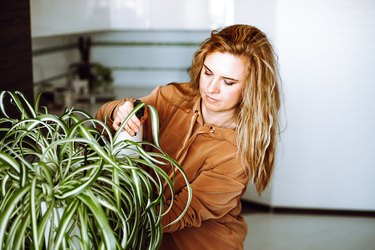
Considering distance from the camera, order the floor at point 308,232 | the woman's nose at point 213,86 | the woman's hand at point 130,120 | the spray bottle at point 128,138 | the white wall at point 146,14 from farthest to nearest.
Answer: the white wall at point 146,14 → the floor at point 308,232 → the woman's nose at point 213,86 → the woman's hand at point 130,120 → the spray bottle at point 128,138

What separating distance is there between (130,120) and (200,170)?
14.9 inches

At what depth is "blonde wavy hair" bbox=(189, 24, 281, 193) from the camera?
50.8 inches

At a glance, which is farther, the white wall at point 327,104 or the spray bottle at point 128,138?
the white wall at point 327,104

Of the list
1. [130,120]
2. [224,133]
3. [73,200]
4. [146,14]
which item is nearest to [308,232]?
[146,14]

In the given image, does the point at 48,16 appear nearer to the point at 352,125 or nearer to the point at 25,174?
the point at 352,125

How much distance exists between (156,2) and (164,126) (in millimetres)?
2714

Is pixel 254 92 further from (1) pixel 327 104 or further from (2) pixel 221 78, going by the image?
(1) pixel 327 104

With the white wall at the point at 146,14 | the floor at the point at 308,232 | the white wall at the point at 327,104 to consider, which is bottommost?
the floor at the point at 308,232

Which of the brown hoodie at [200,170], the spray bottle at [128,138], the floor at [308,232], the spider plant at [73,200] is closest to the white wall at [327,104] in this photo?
the floor at [308,232]

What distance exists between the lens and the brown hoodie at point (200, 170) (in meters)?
1.27

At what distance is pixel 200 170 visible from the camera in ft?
4.38

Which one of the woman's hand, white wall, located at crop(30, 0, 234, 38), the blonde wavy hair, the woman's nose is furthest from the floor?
the woman's hand

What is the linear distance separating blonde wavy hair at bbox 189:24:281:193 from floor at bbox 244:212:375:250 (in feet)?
6.07

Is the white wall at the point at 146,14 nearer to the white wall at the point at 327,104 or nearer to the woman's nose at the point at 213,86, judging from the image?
the white wall at the point at 327,104
